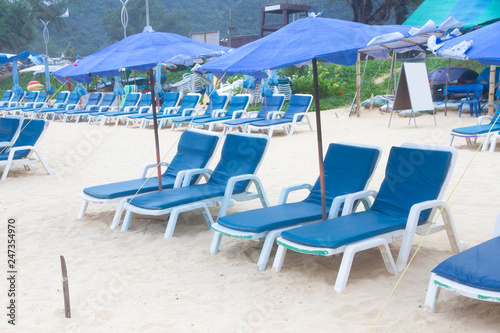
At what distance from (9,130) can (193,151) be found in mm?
3869

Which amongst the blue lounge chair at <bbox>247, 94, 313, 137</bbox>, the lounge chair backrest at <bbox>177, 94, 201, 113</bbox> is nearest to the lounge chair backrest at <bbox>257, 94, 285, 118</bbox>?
the blue lounge chair at <bbox>247, 94, 313, 137</bbox>

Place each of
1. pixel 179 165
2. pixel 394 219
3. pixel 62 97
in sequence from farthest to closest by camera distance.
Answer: pixel 62 97 < pixel 179 165 < pixel 394 219

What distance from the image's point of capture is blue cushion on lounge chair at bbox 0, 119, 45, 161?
8016 millimetres

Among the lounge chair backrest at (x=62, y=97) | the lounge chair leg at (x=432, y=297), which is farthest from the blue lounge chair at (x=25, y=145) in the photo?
the lounge chair backrest at (x=62, y=97)

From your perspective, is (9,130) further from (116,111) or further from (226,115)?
(116,111)

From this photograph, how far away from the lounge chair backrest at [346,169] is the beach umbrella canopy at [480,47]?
Answer: 112cm

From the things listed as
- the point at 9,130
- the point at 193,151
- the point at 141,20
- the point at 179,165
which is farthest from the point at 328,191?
the point at 141,20

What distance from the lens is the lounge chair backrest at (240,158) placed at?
539 centimetres

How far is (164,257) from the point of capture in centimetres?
437

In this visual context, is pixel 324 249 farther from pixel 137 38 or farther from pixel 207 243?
pixel 137 38

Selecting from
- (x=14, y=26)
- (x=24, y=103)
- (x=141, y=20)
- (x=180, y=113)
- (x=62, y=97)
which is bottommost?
(x=24, y=103)

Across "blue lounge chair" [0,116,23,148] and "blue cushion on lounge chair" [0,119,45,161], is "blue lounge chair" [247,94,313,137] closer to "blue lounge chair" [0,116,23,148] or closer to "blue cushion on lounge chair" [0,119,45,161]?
"blue cushion on lounge chair" [0,119,45,161]

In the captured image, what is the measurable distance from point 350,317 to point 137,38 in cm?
382

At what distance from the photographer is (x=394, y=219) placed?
399 centimetres
